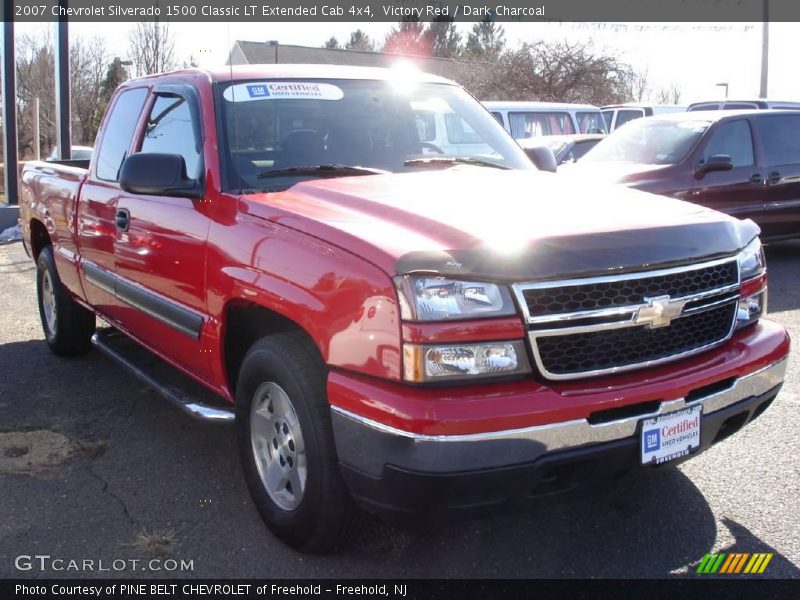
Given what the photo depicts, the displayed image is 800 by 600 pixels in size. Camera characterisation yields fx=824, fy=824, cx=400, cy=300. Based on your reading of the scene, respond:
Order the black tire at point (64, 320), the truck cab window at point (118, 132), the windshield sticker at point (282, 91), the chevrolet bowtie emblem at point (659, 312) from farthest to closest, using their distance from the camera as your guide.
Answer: the black tire at point (64, 320) → the truck cab window at point (118, 132) → the windshield sticker at point (282, 91) → the chevrolet bowtie emblem at point (659, 312)

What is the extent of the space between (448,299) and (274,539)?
139 cm

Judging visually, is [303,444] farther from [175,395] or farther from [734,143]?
[734,143]

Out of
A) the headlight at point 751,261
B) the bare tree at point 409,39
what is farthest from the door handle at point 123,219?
the bare tree at point 409,39

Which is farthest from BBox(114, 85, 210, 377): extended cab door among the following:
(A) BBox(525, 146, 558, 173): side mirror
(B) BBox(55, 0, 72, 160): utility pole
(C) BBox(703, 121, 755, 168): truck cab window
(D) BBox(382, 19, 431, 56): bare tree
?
(D) BBox(382, 19, 431, 56): bare tree

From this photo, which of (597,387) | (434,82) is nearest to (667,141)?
(434,82)

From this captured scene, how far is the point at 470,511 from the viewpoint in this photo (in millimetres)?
2580

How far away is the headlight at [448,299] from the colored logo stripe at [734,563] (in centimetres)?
133

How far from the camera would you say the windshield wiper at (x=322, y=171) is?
368 centimetres

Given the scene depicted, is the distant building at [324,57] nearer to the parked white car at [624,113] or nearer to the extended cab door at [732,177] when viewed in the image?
the parked white car at [624,113]

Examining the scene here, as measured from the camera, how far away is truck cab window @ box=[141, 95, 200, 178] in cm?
394

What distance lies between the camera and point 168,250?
3910mm

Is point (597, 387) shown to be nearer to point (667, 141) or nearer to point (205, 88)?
point (205, 88)

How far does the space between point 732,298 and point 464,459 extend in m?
1.34

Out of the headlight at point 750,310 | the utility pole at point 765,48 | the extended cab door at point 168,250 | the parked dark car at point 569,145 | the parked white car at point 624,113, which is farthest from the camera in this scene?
the utility pole at point 765,48
